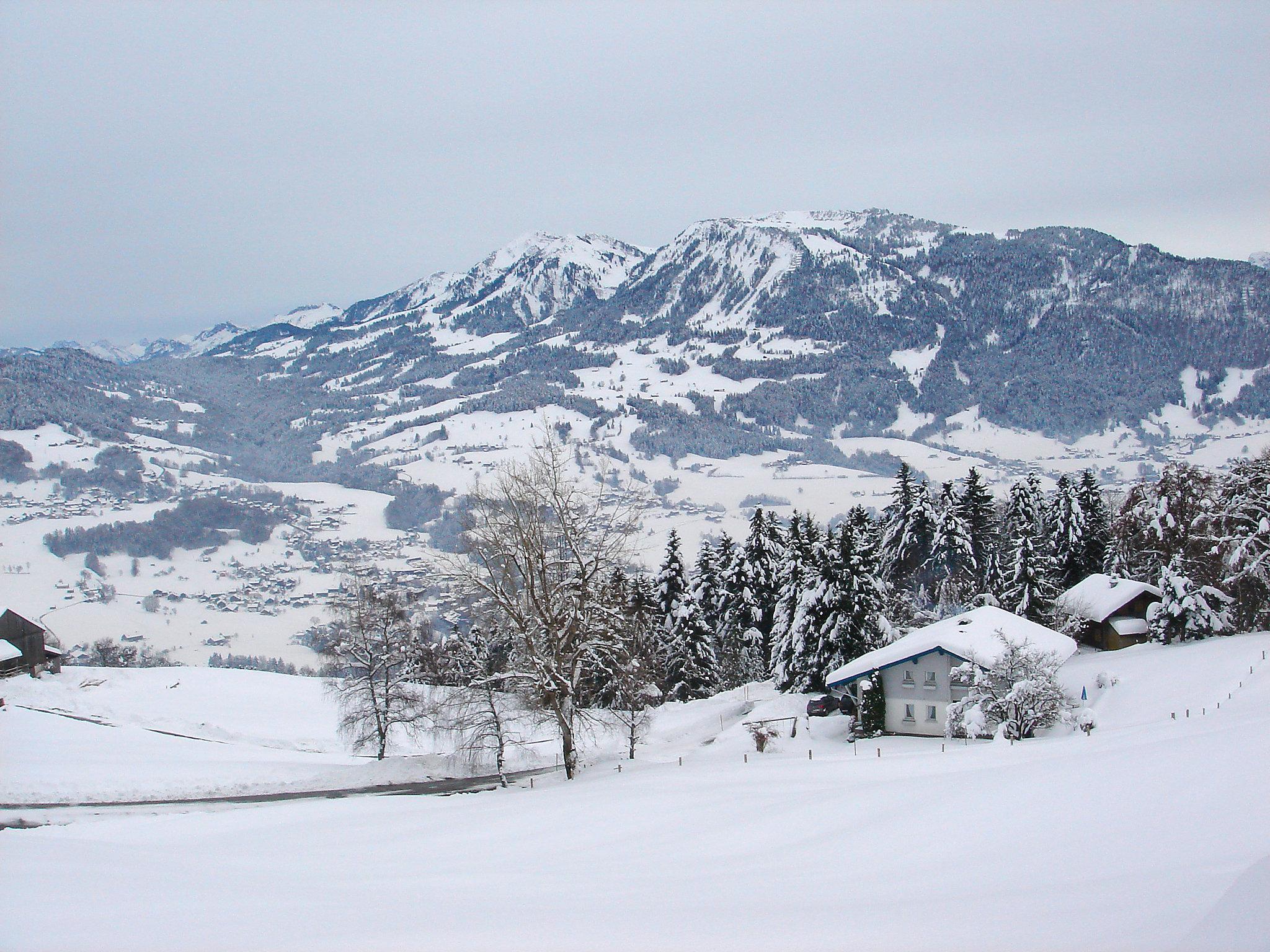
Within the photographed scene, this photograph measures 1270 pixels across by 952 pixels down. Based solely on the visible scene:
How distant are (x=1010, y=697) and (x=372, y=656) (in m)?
23.5

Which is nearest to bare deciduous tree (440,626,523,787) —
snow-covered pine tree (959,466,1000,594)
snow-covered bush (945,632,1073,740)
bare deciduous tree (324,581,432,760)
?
bare deciduous tree (324,581,432,760)

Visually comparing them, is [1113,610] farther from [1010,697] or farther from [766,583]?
[1010,697]

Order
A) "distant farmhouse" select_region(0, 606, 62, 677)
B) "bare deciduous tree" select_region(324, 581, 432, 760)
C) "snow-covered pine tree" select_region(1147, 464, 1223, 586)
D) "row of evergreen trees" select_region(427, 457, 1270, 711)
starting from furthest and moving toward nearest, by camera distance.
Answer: "distant farmhouse" select_region(0, 606, 62, 677) → "snow-covered pine tree" select_region(1147, 464, 1223, 586) → "row of evergreen trees" select_region(427, 457, 1270, 711) → "bare deciduous tree" select_region(324, 581, 432, 760)

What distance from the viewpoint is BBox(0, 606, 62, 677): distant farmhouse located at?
49.9 m

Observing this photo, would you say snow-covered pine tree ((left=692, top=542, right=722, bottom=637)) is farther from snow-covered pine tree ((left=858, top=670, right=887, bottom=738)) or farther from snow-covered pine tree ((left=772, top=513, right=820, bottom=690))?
snow-covered pine tree ((left=858, top=670, right=887, bottom=738))

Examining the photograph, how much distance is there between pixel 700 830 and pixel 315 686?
1957 inches

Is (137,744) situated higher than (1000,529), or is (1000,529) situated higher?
(1000,529)

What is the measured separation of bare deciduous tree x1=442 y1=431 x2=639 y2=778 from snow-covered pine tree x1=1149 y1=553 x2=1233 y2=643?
2717 centimetres

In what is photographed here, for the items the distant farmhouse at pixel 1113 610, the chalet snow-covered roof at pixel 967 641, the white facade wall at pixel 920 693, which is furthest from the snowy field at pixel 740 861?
the distant farmhouse at pixel 1113 610

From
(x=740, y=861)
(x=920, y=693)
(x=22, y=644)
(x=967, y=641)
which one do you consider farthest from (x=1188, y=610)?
(x=22, y=644)

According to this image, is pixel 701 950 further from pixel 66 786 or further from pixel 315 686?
pixel 315 686

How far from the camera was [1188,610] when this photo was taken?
3547cm

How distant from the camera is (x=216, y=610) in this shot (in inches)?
6048

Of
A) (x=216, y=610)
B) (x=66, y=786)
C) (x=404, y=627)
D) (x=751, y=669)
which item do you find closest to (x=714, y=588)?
(x=751, y=669)
